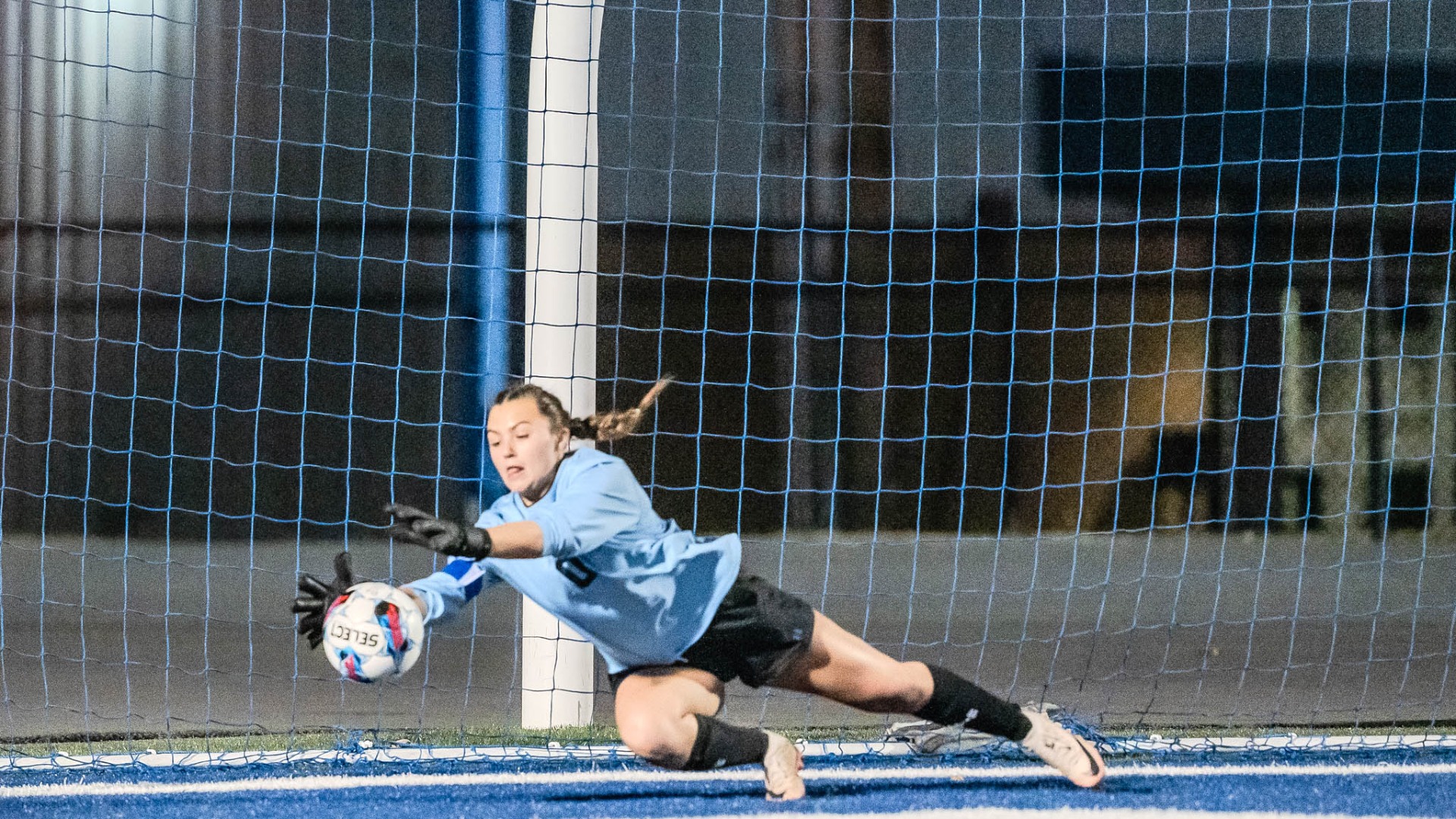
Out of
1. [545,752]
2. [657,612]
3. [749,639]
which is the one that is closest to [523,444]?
[657,612]

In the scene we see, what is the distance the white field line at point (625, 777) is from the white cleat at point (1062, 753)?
0.16 meters

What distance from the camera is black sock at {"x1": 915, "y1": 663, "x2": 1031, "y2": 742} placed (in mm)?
3119

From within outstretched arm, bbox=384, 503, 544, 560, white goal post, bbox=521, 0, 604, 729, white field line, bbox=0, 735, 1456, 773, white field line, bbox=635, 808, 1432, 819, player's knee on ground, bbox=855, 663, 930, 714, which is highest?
white goal post, bbox=521, 0, 604, 729

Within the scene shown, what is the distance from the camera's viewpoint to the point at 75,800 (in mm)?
3090

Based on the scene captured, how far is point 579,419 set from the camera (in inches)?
118

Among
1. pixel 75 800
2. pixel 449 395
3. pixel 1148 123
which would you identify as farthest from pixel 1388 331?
pixel 75 800

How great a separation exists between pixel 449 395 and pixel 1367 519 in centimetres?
551

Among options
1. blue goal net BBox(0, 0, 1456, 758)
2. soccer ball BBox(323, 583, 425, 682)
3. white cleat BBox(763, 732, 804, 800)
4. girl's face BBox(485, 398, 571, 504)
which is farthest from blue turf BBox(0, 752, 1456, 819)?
blue goal net BBox(0, 0, 1456, 758)

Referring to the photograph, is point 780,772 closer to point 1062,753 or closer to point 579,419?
point 1062,753

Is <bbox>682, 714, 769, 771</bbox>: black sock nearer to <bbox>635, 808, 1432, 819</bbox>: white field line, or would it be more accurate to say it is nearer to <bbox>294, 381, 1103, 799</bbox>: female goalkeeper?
<bbox>294, 381, 1103, 799</bbox>: female goalkeeper

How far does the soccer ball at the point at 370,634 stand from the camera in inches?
104

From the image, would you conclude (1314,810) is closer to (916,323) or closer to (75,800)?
(75,800)

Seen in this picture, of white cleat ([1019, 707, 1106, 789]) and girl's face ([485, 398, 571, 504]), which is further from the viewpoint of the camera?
white cleat ([1019, 707, 1106, 789])

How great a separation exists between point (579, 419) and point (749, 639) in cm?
61
